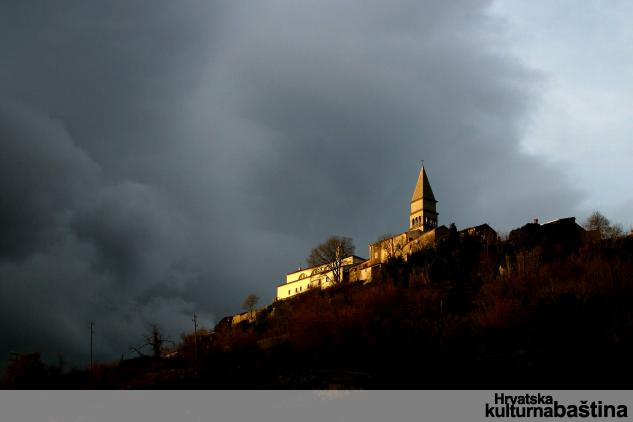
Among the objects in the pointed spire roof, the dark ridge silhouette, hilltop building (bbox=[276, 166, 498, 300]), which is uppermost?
the pointed spire roof

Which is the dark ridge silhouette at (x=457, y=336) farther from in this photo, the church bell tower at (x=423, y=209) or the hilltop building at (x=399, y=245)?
the church bell tower at (x=423, y=209)

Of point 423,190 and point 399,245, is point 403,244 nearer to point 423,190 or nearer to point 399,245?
point 399,245

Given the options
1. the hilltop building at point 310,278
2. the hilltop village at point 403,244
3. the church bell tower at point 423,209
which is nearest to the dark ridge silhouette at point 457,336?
the hilltop village at point 403,244

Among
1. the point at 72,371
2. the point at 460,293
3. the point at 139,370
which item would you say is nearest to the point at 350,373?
the point at 460,293

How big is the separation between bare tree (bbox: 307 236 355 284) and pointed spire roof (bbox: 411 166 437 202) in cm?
1484

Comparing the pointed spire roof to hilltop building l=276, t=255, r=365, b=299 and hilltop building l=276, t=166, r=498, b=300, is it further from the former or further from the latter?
hilltop building l=276, t=255, r=365, b=299

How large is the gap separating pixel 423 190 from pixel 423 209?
3.95 meters

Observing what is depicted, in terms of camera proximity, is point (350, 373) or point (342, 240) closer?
point (350, 373)

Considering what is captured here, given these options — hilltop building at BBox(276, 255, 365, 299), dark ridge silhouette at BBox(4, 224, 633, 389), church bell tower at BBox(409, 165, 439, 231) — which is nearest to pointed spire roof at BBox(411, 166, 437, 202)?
church bell tower at BBox(409, 165, 439, 231)

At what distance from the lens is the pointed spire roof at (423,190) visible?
9100 cm

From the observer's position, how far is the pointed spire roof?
91.0m
